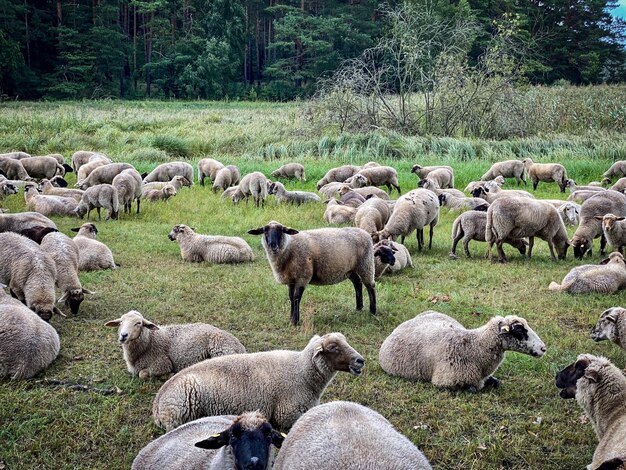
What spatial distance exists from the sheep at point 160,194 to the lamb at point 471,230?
349 inches

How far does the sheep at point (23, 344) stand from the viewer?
20.1 ft

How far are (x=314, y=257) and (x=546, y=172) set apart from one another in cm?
1319

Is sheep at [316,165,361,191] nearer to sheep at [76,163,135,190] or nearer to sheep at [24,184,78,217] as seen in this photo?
sheep at [76,163,135,190]

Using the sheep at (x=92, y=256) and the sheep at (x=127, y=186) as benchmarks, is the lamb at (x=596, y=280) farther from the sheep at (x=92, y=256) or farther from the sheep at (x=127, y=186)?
the sheep at (x=127, y=186)

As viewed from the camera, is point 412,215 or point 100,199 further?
point 100,199

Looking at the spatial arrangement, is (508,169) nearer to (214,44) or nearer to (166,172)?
(166,172)

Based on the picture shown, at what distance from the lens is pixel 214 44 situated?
179 feet

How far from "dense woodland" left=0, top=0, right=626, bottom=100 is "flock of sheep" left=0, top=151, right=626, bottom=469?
4150cm

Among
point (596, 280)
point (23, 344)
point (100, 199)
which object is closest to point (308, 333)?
point (23, 344)

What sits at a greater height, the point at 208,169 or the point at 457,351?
the point at 208,169

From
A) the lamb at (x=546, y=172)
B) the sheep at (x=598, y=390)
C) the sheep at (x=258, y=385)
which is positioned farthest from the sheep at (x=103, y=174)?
the sheep at (x=598, y=390)

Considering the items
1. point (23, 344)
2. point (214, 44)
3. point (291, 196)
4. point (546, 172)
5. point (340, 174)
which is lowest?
point (23, 344)

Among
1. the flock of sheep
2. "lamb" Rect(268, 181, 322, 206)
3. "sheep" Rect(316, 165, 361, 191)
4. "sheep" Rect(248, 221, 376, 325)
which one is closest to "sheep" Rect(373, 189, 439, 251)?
the flock of sheep

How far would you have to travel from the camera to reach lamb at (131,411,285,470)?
3.85 meters
